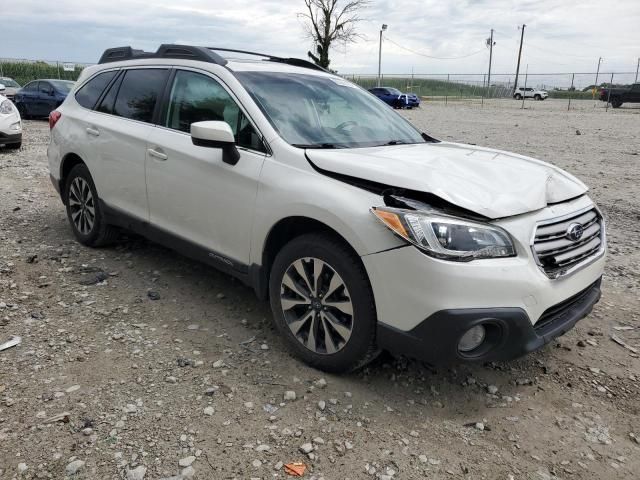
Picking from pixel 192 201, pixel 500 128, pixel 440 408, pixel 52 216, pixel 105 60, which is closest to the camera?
pixel 440 408

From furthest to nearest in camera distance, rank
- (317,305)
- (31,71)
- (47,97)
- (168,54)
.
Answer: (31,71) < (47,97) < (168,54) < (317,305)

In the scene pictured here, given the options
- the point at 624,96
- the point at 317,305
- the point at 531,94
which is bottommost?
the point at 317,305

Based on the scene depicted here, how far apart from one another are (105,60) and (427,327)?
166 inches

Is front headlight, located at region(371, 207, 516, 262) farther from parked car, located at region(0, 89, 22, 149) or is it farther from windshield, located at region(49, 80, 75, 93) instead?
windshield, located at region(49, 80, 75, 93)

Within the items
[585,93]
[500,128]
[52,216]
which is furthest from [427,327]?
[585,93]

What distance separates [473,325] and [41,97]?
2059cm

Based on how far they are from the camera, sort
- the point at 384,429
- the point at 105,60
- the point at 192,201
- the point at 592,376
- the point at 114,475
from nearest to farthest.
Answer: the point at 114,475, the point at 384,429, the point at 592,376, the point at 192,201, the point at 105,60

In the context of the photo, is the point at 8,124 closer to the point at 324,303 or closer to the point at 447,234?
the point at 324,303

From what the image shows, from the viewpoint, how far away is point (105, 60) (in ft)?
16.8

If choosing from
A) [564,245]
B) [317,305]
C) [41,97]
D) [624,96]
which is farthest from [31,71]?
[564,245]

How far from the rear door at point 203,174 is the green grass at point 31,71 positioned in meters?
39.9

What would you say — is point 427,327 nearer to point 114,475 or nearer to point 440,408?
point 440,408

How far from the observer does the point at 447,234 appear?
253cm

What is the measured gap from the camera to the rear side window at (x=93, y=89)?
4.90m
